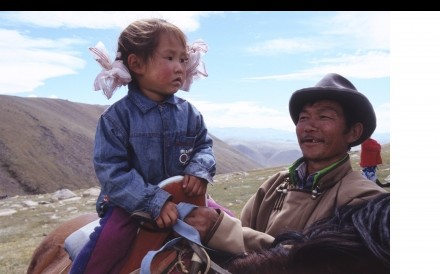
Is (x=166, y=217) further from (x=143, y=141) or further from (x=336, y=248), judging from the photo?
(x=336, y=248)

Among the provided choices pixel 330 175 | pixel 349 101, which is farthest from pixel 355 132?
pixel 330 175

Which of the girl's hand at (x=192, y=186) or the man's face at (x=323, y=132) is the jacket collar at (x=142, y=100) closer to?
the girl's hand at (x=192, y=186)

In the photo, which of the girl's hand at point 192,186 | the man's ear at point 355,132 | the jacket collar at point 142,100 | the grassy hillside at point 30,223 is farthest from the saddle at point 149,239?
the grassy hillside at point 30,223

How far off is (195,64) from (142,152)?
2.25 ft

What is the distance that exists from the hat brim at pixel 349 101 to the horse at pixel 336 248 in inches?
30.7

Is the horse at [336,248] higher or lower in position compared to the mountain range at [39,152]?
higher

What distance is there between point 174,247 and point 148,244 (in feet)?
0.51

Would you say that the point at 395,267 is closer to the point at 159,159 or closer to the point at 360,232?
the point at 360,232

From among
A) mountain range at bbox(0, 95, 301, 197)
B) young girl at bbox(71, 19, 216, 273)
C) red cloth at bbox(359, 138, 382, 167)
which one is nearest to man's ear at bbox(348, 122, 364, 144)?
young girl at bbox(71, 19, 216, 273)

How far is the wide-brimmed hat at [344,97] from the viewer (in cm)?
267

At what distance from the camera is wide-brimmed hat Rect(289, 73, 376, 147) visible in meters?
2.67

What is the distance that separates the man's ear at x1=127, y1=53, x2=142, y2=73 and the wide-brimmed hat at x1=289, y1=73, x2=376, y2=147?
99 centimetres
